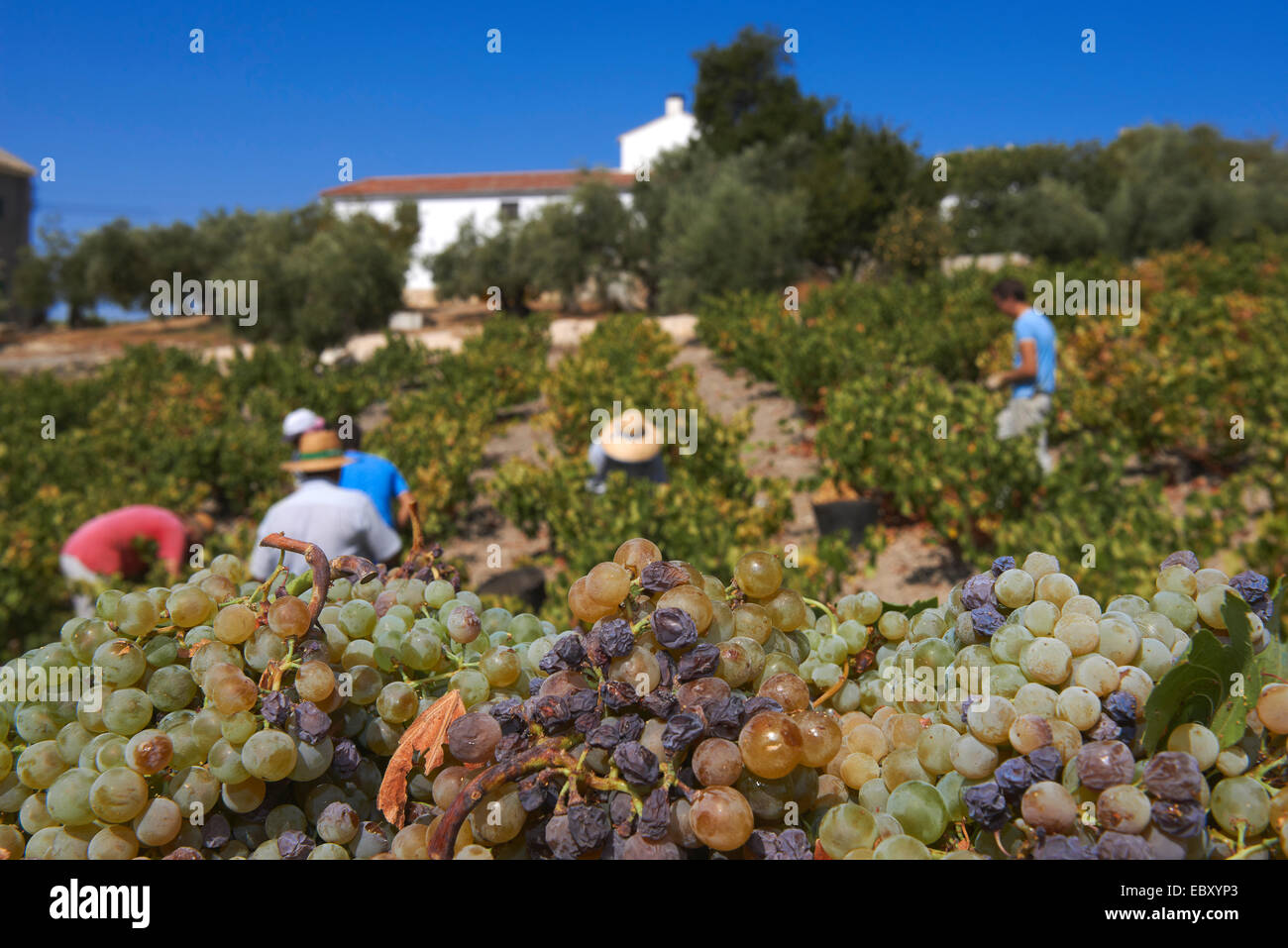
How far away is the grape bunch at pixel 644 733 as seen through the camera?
3.19ft

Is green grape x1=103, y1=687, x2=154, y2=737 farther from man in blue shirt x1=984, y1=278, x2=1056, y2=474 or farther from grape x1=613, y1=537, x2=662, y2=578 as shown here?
man in blue shirt x1=984, y1=278, x2=1056, y2=474

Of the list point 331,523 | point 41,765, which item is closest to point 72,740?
point 41,765

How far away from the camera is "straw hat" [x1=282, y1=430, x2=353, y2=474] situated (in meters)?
4.45

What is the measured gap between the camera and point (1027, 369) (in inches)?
301

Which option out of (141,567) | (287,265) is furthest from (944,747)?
(287,265)

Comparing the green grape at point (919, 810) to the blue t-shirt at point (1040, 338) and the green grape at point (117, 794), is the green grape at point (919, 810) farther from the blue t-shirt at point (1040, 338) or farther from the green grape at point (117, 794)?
the blue t-shirt at point (1040, 338)

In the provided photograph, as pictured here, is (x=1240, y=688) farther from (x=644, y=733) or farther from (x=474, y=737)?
(x=474, y=737)

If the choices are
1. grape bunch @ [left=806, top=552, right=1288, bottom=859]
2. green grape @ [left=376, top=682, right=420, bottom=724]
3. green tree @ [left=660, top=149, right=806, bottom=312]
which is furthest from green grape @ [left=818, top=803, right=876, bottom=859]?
green tree @ [left=660, top=149, right=806, bottom=312]

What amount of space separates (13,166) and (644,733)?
207 ft

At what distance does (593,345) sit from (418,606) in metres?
15.4

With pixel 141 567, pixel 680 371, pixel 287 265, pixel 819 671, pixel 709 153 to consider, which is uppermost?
pixel 709 153

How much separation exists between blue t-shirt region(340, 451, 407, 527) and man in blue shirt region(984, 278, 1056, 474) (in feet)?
16.8
